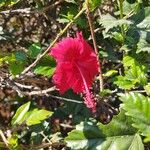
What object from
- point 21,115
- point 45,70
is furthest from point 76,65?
point 21,115

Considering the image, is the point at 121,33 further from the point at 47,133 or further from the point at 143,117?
the point at 47,133

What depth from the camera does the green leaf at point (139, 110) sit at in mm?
1251

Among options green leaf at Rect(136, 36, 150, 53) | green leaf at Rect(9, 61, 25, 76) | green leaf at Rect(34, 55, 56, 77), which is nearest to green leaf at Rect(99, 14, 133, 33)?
green leaf at Rect(136, 36, 150, 53)

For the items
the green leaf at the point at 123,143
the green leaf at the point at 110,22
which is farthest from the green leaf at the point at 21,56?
the green leaf at the point at 123,143

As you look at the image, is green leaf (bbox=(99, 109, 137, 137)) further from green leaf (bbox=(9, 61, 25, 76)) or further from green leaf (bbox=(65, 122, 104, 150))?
green leaf (bbox=(9, 61, 25, 76))

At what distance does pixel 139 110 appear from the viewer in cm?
126

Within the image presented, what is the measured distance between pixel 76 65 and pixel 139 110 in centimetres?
24

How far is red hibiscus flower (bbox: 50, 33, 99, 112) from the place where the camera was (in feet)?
4.28

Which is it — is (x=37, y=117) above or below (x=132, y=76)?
below

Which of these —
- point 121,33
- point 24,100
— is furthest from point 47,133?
point 121,33

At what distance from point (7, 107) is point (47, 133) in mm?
453

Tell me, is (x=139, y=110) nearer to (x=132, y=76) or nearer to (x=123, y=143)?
(x=123, y=143)

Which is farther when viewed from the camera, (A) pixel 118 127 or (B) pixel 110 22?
(B) pixel 110 22

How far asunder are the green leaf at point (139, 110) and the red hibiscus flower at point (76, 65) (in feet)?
0.34
